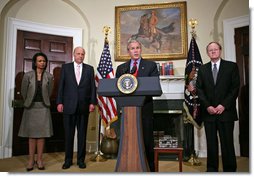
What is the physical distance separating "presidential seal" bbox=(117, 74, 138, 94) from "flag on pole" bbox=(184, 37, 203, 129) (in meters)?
1.60

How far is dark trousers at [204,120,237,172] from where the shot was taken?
2.40 m

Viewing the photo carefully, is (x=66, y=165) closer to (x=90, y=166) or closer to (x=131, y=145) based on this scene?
(x=90, y=166)

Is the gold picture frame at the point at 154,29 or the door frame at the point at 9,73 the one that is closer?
the door frame at the point at 9,73

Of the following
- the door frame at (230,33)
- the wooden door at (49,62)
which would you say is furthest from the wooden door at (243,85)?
the wooden door at (49,62)

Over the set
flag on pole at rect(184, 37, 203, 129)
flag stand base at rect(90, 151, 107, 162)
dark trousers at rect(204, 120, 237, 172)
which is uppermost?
flag on pole at rect(184, 37, 203, 129)

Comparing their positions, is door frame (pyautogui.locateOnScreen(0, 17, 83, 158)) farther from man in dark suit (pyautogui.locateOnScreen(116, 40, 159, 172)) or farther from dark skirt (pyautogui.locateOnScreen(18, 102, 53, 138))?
man in dark suit (pyautogui.locateOnScreen(116, 40, 159, 172))

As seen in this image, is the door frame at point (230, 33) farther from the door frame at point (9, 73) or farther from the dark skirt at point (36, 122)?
the door frame at point (9, 73)

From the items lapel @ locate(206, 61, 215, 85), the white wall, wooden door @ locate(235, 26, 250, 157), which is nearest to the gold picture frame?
the white wall

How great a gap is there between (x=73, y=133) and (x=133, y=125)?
121cm

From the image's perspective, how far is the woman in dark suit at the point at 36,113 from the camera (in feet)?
9.38

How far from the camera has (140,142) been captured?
1990mm

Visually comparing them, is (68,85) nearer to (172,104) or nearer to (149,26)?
(172,104)

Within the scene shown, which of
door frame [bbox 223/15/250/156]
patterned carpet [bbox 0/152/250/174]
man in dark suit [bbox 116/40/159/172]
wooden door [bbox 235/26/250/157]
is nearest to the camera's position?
man in dark suit [bbox 116/40/159/172]

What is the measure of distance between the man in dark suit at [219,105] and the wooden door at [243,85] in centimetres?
81
